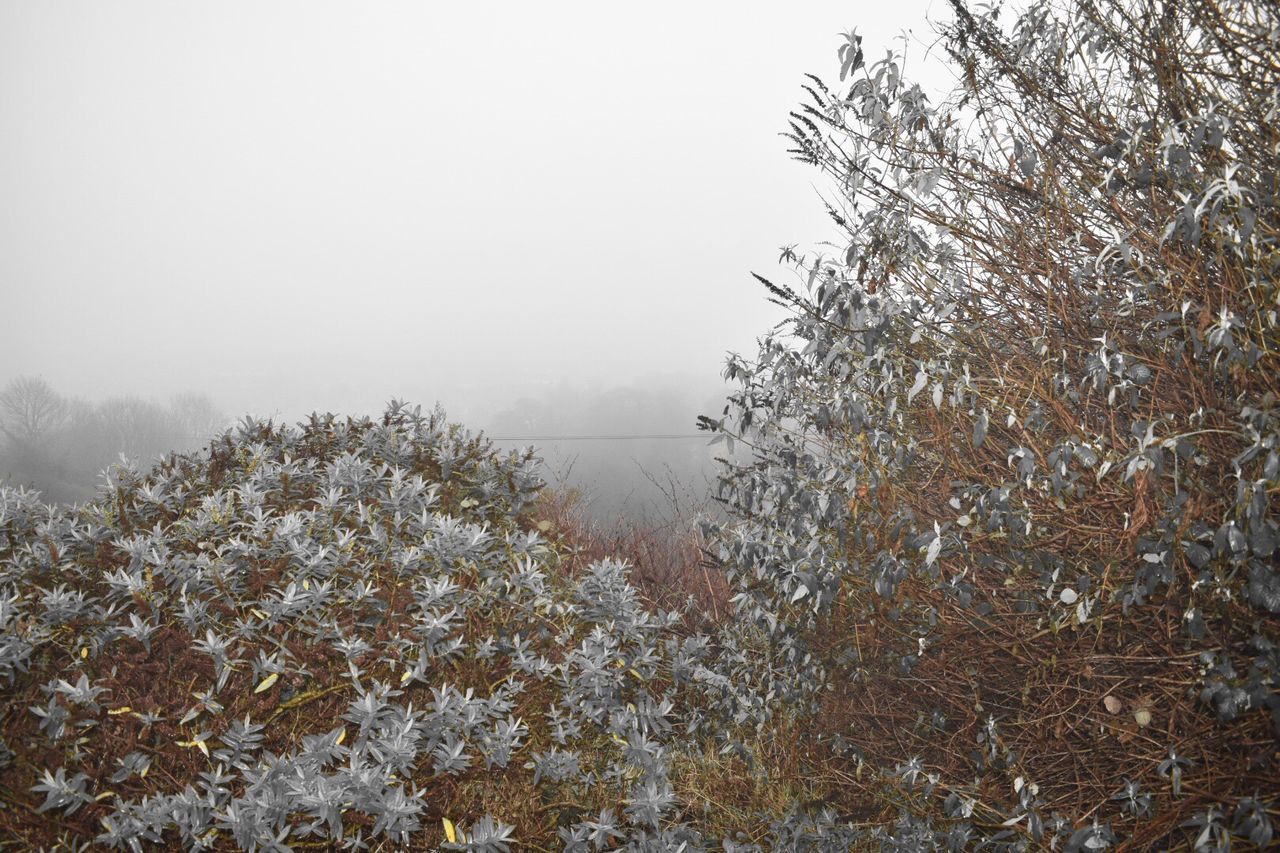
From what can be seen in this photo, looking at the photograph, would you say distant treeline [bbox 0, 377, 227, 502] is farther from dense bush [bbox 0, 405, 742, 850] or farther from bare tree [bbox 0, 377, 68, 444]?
dense bush [bbox 0, 405, 742, 850]

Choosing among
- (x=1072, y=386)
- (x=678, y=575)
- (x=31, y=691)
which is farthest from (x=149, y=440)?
(x=1072, y=386)

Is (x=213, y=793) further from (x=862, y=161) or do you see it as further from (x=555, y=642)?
(x=862, y=161)

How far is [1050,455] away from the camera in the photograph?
2.45 m

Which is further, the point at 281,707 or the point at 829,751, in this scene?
the point at 829,751

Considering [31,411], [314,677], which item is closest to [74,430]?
[31,411]

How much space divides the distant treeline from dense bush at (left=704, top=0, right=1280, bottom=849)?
13.2 m

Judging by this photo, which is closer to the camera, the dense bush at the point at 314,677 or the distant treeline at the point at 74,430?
the dense bush at the point at 314,677

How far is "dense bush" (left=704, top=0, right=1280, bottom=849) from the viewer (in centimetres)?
247

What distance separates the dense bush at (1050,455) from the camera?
2.47m

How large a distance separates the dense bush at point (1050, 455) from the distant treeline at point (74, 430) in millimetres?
13170

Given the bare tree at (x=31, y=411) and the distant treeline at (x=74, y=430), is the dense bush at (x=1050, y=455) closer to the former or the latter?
the distant treeline at (x=74, y=430)

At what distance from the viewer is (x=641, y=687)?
12.3ft

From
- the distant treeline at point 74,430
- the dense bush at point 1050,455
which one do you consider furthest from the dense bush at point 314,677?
the distant treeline at point 74,430

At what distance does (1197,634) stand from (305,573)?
3.25 meters
